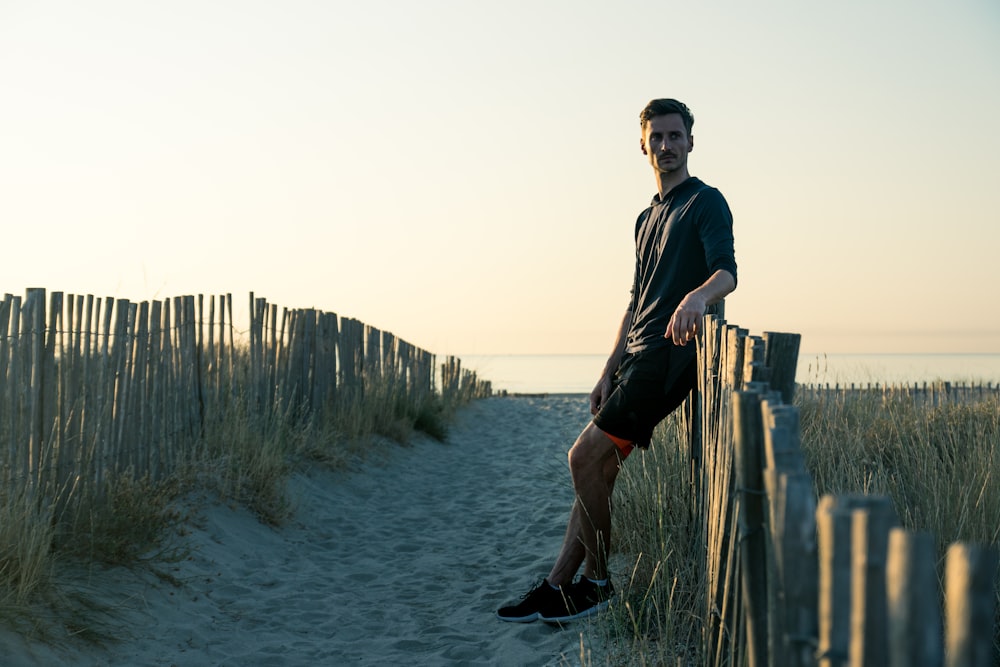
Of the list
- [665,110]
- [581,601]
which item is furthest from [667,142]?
[581,601]

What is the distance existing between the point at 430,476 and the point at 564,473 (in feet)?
4.42

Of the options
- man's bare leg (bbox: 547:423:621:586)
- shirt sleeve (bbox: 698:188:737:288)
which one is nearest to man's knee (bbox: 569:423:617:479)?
man's bare leg (bbox: 547:423:621:586)

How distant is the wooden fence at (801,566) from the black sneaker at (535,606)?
128 cm

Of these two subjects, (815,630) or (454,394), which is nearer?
(815,630)

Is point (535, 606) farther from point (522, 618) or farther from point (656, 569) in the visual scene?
point (656, 569)

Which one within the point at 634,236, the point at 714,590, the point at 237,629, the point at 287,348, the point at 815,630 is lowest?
the point at 237,629

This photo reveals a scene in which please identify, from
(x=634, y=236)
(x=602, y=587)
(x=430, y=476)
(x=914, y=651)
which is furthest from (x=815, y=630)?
(x=430, y=476)

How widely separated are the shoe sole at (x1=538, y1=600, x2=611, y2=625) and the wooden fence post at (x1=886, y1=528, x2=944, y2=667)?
2.59 meters

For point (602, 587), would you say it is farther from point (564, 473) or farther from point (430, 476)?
point (430, 476)

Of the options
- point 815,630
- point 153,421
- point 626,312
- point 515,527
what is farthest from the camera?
point 515,527

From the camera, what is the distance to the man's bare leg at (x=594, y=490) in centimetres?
338

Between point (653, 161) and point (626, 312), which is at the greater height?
point (653, 161)

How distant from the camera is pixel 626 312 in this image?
12.2ft

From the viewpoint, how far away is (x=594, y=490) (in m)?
3.41
